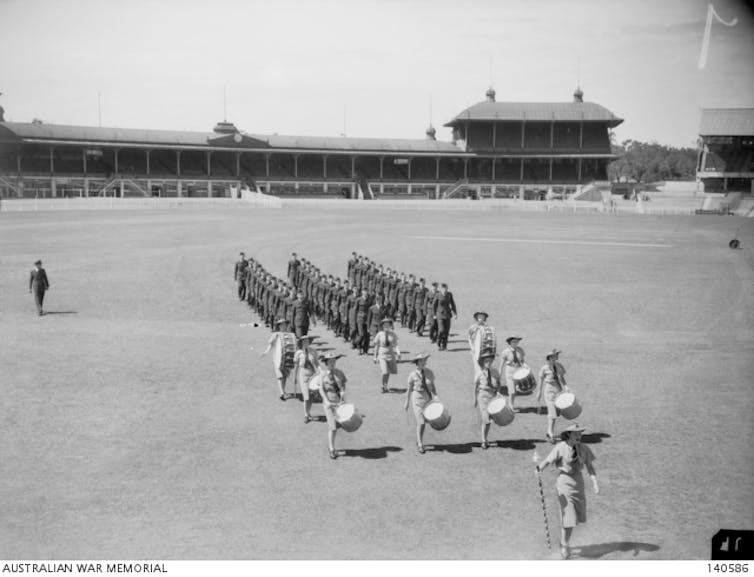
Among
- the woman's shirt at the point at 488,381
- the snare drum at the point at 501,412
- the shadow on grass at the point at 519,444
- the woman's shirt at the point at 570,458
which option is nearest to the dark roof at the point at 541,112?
the shadow on grass at the point at 519,444

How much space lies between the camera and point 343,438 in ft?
35.1

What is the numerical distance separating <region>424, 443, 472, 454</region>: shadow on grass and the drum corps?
18cm

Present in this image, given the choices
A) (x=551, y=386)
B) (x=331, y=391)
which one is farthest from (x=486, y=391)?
(x=331, y=391)

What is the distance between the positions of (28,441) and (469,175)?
73731 mm

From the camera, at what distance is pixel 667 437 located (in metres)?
10.7

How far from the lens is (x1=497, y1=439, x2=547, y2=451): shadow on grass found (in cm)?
1030

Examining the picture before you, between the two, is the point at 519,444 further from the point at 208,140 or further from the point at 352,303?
the point at 208,140

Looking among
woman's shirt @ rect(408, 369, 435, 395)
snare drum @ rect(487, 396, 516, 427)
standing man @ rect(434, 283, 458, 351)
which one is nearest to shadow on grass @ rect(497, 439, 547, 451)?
snare drum @ rect(487, 396, 516, 427)

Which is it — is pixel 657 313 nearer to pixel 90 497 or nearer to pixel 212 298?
pixel 212 298

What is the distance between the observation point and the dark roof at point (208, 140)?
67562mm

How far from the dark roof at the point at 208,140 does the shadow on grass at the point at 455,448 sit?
204 ft

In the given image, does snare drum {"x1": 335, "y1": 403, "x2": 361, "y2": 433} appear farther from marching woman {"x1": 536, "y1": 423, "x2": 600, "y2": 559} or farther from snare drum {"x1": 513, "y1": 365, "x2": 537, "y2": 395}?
snare drum {"x1": 513, "y1": 365, "x2": 537, "y2": 395}

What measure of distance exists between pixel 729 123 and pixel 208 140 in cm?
4792
